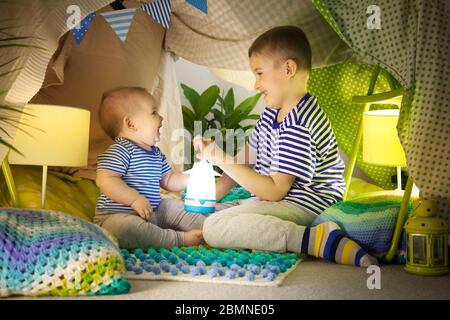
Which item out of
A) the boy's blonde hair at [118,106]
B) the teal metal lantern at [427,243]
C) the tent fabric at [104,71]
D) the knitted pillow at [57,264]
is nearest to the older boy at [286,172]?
the teal metal lantern at [427,243]

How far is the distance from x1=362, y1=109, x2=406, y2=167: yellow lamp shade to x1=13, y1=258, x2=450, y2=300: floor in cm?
63

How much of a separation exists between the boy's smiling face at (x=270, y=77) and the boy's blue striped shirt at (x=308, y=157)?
0.08m

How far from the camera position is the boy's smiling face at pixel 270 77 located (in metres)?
1.77

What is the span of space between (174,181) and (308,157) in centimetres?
54

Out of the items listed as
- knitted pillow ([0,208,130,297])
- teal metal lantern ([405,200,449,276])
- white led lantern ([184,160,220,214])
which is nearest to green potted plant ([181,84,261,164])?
white led lantern ([184,160,220,214])

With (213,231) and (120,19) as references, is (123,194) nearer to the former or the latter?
(213,231)

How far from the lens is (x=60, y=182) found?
77.6 inches

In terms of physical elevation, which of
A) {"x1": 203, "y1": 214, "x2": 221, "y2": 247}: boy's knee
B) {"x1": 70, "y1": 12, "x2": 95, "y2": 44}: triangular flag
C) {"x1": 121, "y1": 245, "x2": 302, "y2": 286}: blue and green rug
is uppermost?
{"x1": 70, "y1": 12, "x2": 95, "y2": 44}: triangular flag

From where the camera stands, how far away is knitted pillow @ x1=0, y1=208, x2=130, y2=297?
1101 millimetres

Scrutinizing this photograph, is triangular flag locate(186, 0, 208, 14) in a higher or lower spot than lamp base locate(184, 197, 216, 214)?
higher

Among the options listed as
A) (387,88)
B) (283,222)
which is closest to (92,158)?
(283,222)

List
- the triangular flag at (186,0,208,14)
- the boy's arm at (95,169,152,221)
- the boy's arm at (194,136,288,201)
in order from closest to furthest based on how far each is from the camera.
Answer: the boy's arm at (194,136,288,201), the boy's arm at (95,169,152,221), the triangular flag at (186,0,208,14)

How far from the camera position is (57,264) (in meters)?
1.12

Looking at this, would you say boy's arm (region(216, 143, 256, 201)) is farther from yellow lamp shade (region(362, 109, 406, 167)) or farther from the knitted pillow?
the knitted pillow
